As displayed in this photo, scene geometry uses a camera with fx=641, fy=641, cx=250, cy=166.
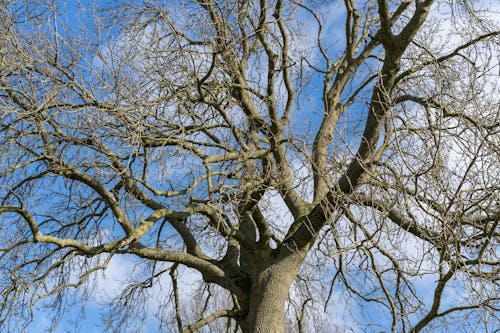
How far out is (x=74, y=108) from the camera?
618 centimetres

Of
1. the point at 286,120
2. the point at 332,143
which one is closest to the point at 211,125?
the point at 286,120

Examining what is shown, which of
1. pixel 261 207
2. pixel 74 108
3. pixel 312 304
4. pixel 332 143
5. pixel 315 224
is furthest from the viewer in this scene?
pixel 312 304

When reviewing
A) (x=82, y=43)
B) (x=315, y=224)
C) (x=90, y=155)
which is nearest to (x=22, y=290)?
(x=90, y=155)

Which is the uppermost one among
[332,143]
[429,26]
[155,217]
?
[429,26]

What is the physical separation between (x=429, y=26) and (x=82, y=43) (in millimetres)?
4163

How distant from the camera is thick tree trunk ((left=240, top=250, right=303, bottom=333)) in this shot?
6648mm

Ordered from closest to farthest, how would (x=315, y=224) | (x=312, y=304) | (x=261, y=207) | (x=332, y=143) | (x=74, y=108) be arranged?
1. (x=332, y=143)
2. (x=74, y=108)
3. (x=315, y=224)
4. (x=261, y=207)
5. (x=312, y=304)

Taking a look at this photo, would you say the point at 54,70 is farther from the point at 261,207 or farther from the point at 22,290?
the point at 261,207

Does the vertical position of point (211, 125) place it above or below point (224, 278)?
above

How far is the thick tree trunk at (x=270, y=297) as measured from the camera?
6648mm

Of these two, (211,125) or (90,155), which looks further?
(211,125)

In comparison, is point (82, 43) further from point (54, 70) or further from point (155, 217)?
point (155, 217)

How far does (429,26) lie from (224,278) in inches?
154

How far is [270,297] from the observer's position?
6734mm
